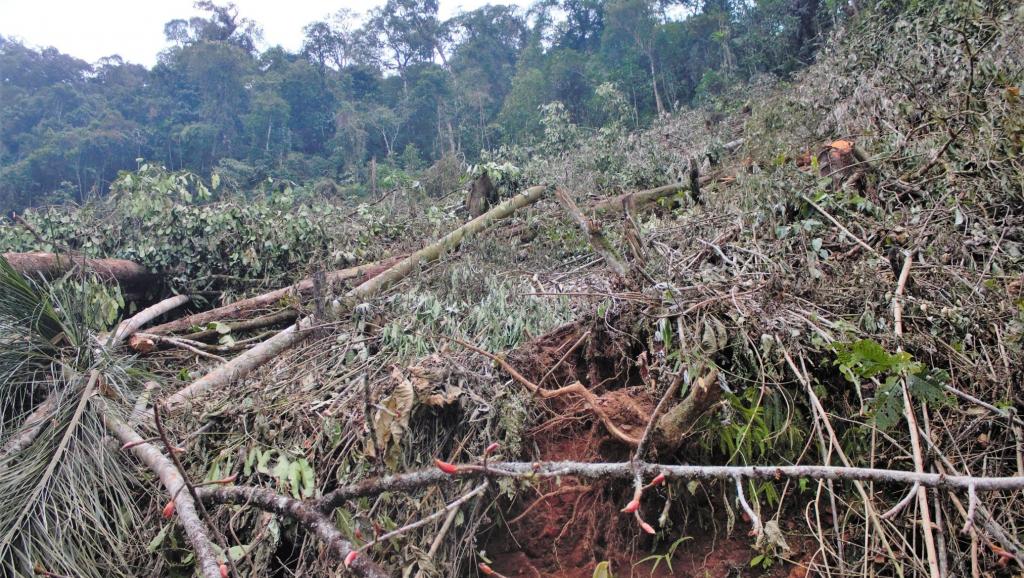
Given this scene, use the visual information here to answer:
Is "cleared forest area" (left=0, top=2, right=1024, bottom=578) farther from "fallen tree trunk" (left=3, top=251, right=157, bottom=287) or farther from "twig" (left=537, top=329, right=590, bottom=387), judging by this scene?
"fallen tree trunk" (left=3, top=251, right=157, bottom=287)

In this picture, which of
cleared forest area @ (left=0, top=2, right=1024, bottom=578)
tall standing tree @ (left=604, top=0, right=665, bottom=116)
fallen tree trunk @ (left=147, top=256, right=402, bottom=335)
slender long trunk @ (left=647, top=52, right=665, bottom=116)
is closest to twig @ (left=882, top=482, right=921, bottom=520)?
cleared forest area @ (left=0, top=2, right=1024, bottom=578)

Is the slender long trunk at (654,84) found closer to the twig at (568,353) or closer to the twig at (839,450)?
the twig at (568,353)

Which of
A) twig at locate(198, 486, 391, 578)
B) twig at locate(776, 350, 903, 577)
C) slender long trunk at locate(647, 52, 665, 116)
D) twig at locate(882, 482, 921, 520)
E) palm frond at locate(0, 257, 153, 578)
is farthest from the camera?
slender long trunk at locate(647, 52, 665, 116)

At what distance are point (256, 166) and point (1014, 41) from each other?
25.2m

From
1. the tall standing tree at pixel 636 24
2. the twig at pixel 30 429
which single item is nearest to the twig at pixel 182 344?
the twig at pixel 30 429

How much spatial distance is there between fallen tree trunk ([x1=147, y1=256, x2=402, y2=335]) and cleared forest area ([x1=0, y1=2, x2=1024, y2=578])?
0.08 meters

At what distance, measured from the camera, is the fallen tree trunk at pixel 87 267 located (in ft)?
13.6

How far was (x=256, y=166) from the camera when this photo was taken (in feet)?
79.3

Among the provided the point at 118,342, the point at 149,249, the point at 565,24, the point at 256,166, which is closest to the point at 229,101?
the point at 256,166

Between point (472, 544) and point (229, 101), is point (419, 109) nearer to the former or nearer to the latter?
point (229, 101)

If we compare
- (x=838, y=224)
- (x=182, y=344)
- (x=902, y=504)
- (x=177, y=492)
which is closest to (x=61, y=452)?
(x=177, y=492)

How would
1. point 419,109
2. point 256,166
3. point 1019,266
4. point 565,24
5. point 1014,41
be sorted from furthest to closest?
point 565,24, point 419,109, point 256,166, point 1014,41, point 1019,266

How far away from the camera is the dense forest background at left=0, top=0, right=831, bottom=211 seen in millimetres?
21703

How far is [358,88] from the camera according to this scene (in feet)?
108
